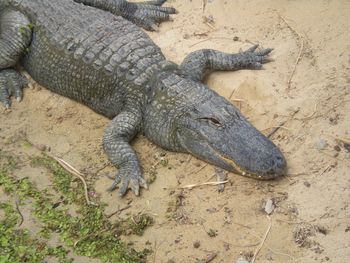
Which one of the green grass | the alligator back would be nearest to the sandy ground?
the green grass

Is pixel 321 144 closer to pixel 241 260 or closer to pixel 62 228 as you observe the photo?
pixel 241 260

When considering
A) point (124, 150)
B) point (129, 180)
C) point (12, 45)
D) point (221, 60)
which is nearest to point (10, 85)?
point (12, 45)

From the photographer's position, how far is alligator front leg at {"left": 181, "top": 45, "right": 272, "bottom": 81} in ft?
16.3

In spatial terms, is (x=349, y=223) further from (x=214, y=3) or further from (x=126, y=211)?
(x=214, y=3)

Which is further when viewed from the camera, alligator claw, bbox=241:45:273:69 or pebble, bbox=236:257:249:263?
alligator claw, bbox=241:45:273:69

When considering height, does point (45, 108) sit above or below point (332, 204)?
below

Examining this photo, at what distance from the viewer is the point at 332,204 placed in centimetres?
355

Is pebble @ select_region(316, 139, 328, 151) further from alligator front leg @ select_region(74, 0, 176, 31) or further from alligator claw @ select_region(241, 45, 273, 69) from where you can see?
alligator front leg @ select_region(74, 0, 176, 31)

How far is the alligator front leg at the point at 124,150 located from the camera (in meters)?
4.15

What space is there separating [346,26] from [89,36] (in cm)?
264

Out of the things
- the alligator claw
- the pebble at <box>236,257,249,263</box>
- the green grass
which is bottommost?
A: the green grass

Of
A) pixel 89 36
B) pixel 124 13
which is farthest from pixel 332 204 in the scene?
pixel 124 13

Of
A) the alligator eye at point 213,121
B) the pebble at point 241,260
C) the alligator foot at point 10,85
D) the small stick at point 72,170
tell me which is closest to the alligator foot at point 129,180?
the small stick at point 72,170

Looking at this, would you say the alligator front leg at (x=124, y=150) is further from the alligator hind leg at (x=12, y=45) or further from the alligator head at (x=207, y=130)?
the alligator hind leg at (x=12, y=45)
